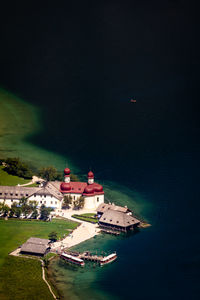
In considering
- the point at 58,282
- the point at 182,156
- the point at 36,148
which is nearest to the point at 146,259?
the point at 58,282

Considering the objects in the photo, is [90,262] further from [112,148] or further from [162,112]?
[162,112]

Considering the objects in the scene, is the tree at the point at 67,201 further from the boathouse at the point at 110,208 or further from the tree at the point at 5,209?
the tree at the point at 5,209

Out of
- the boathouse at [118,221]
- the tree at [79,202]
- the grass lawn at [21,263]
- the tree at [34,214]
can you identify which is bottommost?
the grass lawn at [21,263]

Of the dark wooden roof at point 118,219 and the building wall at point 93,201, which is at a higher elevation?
the building wall at point 93,201

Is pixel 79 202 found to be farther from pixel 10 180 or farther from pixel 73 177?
pixel 10 180

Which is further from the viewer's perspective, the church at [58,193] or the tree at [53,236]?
the church at [58,193]

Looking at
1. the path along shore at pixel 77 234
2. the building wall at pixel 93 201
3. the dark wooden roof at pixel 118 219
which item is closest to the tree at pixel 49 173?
the building wall at pixel 93 201

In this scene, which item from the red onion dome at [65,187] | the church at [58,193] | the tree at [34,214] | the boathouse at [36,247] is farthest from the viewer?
the red onion dome at [65,187]
